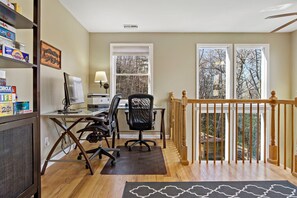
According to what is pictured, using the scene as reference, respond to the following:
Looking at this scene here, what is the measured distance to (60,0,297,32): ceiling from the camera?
143 inches

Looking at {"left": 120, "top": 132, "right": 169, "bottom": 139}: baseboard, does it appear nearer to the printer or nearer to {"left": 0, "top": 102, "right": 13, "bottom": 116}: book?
the printer

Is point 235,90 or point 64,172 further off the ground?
point 235,90

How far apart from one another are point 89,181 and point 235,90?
396cm

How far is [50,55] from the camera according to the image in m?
3.25

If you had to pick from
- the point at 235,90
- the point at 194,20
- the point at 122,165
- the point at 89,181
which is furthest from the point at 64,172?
the point at 235,90

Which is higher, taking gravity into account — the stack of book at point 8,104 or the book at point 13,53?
the book at point 13,53

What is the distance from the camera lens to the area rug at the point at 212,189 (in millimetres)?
2271

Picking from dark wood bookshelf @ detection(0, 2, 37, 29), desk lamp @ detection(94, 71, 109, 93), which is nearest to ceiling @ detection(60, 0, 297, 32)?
desk lamp @ detection(94, 71, 109, 93)

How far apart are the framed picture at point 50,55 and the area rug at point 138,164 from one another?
1.62 m

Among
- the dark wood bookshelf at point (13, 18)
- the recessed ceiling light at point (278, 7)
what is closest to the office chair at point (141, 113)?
the dark wood bookshelf at point (13, 18)

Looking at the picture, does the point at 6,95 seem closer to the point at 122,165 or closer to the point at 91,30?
the point at 122,165

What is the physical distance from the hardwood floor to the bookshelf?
0.48 m

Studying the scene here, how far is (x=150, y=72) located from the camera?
5352mm

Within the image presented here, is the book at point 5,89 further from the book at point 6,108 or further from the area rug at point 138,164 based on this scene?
the area rug at point 138,164
